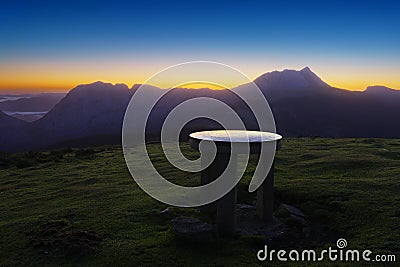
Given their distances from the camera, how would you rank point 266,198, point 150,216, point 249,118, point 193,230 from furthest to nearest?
1. point 249,118
2. point 150,216
3. point 266,198
4. point 193,230

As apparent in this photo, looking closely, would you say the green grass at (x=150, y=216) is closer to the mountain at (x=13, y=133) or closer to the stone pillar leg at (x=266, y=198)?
the stone pillar leg at (x=266, y=198)

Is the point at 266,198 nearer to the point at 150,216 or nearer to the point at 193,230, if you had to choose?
the point at 193,230

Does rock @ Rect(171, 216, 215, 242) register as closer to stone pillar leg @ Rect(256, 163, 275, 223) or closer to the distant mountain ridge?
stone pillar leg @ Rect(256, 163, 275, 223)

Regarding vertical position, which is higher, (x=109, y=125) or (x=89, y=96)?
(x=89, y=96)

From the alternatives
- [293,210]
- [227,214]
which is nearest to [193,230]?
[227,214]

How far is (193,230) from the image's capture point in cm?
1099

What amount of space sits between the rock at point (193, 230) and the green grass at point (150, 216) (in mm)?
205

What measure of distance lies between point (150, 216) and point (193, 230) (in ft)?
11.0

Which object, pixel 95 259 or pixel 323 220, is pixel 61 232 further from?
pixel 323 220

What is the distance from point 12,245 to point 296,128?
127 meters

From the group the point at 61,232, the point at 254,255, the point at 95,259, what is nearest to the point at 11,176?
the point at 61,232

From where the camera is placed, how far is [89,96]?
192 metres

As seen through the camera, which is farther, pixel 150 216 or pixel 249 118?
pixel 249 118

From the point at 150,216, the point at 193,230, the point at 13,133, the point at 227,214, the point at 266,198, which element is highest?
the point at 266,198
